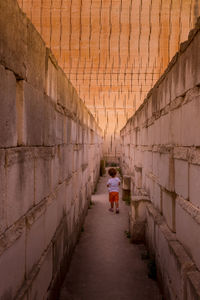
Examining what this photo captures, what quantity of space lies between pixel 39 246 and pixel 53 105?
1.42m

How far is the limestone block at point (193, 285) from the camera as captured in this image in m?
2.01

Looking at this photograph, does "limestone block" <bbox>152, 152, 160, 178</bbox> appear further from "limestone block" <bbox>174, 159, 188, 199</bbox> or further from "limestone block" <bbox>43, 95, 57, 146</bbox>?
"limestone block" <bbox>43, 95, 57, 146</bbox>

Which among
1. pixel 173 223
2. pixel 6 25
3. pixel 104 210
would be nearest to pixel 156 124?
pixel 173 223

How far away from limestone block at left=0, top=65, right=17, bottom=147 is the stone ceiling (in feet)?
31.8

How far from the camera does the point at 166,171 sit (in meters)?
3.39

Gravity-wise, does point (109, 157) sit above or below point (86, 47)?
below

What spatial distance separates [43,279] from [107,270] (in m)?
1.72

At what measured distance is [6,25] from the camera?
1.67 meters

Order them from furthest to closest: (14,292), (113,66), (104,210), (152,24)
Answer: (113,66), (152,24), (104,210), (14,292)

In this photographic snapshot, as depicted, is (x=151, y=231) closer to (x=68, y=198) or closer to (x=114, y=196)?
(x=68, y=198)

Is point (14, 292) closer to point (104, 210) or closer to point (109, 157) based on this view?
point (104, 210)

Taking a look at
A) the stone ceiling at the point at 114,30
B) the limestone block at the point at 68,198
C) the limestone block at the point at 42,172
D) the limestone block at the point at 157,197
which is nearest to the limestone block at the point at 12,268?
the limestone block at the point at 42,172

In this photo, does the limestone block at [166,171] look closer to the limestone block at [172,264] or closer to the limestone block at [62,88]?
the limestone block at [172,264]

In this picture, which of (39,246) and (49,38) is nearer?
(39,246)
